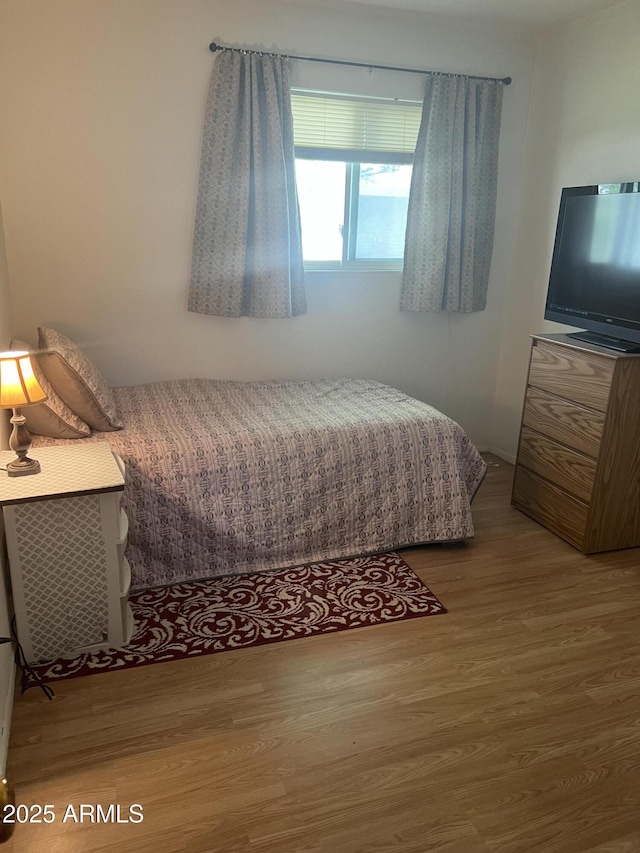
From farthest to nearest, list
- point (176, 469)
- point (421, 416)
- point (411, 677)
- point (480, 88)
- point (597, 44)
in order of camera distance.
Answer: point (480, 88), point (597, 44), point (421, 416), point (176, 469), point (411, 677)

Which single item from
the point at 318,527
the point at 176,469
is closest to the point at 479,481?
the point at 318,527

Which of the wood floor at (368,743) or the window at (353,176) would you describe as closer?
the wood floor at (368,743)

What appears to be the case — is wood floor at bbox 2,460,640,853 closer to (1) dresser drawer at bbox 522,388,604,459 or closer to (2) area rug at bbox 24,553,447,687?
(2) area rug at bbox 24,553,447,687

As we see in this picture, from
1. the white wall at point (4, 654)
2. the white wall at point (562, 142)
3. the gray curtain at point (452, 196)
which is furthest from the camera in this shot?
the gray curtain at point (452, 196)

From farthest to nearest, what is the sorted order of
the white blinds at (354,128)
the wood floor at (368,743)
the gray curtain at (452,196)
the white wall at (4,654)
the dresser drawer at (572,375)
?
the gray curtain at (452,196)
the white blinds at (354,128)
the dresser drawer at (572,375)
the white wall at (4,654)
the wood floor at (368,743)

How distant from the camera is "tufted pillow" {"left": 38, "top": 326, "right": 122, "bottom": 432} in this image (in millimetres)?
2516

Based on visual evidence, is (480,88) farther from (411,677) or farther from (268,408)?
(411,677)

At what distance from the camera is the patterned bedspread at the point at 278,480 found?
2559 mm

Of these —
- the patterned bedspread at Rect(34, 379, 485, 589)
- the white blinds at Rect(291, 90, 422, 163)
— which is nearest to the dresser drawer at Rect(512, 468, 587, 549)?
the patterned bedspread at Rect(34, 379, 485, 589)

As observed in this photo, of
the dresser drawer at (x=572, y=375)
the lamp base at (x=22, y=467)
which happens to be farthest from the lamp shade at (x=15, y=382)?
the dresser drawer at (x=572, y=375)

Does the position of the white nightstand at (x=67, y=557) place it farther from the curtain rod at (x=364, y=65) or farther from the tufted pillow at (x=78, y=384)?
the curtain rod at (x=364, y=65)

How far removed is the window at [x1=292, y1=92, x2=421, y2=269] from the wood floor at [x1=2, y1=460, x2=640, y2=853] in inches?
85.3

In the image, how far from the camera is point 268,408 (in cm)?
308

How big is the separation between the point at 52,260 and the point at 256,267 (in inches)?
40.5
